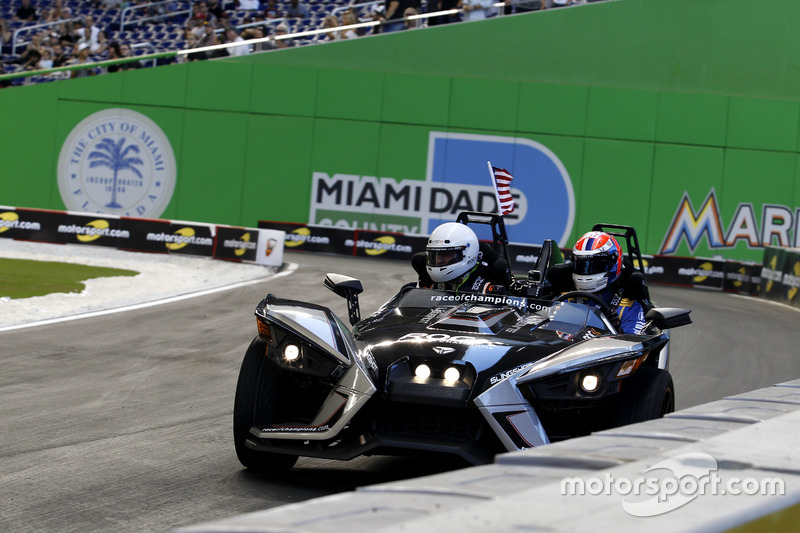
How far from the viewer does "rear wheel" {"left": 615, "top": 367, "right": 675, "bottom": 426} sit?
222 inches

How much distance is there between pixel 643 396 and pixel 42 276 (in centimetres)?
1420

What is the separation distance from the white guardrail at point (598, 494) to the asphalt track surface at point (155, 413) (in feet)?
7.33

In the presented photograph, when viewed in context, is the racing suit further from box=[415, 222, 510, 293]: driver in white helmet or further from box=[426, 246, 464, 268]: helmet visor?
box=[426, 246, 464, 268]: helmet visor

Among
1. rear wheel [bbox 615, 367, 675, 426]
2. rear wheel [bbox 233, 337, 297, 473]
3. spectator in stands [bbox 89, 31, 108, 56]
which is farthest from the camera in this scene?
spectator in stands [bbox 89, 31, 108, 56]

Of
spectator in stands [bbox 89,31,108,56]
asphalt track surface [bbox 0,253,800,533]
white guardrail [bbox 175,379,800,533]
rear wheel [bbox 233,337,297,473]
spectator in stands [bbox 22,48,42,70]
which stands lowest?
asphalt track surface [bbox 0,253,800,533]

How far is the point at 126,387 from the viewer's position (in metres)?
8.70

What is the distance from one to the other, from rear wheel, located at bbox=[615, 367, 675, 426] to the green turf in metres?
11.2

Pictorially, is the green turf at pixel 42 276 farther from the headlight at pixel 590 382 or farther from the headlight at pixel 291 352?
the headlight at pixel 590 382

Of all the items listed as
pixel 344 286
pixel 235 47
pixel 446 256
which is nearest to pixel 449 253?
pixel 446 256

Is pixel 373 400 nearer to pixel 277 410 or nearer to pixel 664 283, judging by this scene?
pixel 277 410

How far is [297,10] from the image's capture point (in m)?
30.2

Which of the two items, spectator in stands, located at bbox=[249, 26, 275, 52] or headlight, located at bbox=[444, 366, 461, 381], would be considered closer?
headlight, located at bbox=[444, 366, 461, 381]

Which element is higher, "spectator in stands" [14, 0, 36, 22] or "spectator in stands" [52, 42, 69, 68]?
"spectator in stands" [14, 0, 36, 22]

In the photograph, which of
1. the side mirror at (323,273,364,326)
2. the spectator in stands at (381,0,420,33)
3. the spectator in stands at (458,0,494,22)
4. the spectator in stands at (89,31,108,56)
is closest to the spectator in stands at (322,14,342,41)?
the spectator in stands at (381,0,420,33)
